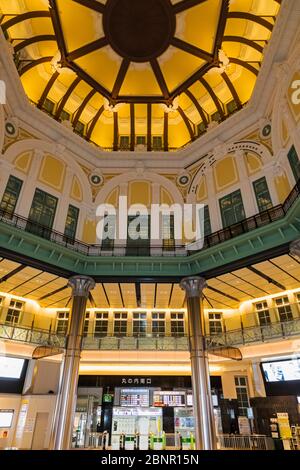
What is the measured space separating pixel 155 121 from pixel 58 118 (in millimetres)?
7234

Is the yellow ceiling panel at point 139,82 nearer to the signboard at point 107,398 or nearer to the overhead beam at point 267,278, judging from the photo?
the overhead beam at point 267,278

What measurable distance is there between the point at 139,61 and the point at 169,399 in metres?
22.8

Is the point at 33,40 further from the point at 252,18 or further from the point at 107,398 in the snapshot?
the point at 107,398

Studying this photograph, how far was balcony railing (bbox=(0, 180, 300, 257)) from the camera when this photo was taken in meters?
15.2

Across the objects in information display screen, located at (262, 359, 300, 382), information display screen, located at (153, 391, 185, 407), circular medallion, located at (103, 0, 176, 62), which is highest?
circular medallion, located at (103, 0, 176, 62)

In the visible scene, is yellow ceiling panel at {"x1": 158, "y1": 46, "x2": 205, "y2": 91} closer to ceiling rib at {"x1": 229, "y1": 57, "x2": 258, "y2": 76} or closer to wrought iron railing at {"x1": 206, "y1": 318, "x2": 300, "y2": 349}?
ceiling rib at {"x1": 229, "y1": 57, "x2": 258, "y2": 76}

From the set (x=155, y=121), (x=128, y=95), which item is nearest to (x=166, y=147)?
(x=155, y=121)

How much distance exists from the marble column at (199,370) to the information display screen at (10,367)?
12.3m

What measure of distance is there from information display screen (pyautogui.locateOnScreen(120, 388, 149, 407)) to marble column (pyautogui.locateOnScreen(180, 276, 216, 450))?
796cm

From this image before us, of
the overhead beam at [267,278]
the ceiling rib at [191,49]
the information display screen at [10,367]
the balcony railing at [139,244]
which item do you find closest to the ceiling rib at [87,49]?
the ceiling rib at [191,49]

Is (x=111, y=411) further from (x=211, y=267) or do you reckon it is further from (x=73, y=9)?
(x=73, y=9)

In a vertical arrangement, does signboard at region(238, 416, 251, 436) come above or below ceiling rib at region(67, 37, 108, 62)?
below

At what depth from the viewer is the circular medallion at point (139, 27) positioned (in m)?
15.8

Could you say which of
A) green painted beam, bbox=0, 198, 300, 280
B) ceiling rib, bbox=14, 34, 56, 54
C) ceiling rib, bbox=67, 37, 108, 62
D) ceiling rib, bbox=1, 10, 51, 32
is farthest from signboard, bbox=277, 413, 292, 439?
ceiling rib, bbox=1, 10, 51, 32
